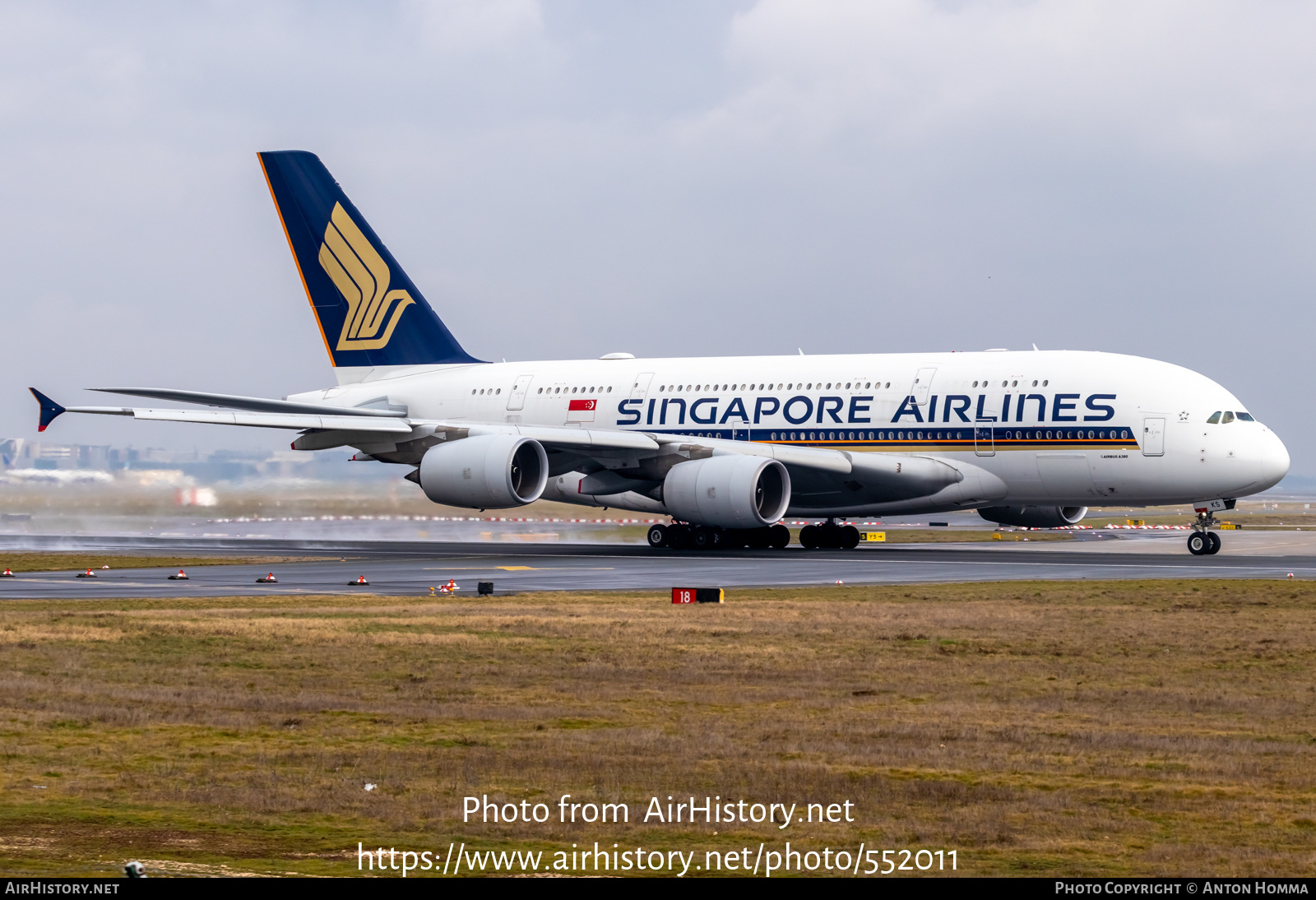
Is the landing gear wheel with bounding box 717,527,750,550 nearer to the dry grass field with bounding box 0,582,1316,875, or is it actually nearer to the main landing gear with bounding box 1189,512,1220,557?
the main landing gear with bounding box 1189,512,1220,557

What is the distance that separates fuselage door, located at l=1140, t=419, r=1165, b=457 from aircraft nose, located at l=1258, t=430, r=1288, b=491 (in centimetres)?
231

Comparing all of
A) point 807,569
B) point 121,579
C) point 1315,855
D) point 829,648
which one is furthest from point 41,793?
point 807,569

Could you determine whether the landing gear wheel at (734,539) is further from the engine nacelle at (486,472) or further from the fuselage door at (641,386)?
the engine nacelle at (486,472)

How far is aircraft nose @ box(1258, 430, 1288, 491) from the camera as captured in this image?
35156 millimetres

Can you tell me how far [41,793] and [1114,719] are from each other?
807 cm

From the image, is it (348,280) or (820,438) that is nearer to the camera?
(820,438)

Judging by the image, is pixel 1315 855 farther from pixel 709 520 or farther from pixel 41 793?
pixel 709 520

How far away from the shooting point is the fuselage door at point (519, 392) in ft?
146

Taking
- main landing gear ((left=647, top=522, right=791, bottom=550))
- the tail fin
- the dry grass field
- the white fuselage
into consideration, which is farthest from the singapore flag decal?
the dry grass field

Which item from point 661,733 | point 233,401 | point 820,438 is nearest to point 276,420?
point 233,401

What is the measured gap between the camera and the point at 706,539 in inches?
1538

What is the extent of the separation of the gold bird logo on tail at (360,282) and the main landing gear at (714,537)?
11.5 metres

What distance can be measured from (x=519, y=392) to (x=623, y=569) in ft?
45.8

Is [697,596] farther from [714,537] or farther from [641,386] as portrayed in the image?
[641,386]
